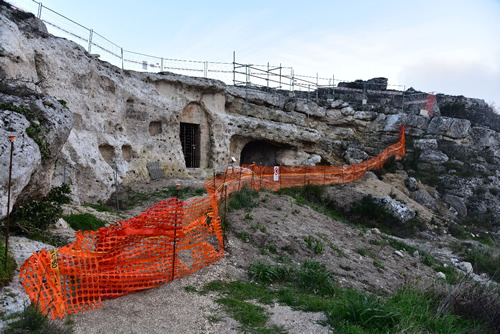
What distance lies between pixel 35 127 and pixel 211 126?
1462 centimetres

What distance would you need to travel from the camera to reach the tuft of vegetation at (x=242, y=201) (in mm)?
11336

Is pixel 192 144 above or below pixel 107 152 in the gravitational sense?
above

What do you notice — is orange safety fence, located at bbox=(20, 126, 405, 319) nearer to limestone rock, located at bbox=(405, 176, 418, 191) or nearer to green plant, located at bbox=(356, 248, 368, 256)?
green plant, located at bbox=(356, 248, 368, 256)

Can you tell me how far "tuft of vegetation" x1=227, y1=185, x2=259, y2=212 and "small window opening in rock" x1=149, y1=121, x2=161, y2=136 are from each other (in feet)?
24.6

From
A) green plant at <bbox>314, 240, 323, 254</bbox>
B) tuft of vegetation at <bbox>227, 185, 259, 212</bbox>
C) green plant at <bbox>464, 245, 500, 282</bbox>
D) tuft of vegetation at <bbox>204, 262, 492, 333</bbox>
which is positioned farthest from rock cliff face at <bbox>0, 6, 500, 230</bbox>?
green plant at <bbox>464, 245, 500, 282</bbox>

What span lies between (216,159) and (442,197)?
1268 centimetres

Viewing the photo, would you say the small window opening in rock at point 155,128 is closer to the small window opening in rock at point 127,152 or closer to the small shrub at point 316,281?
the small window opening in rock at point 127,152

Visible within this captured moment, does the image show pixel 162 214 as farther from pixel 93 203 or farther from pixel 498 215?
pixel 498 215

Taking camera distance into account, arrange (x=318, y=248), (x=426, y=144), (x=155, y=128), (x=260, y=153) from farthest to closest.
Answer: (x=426, y=144) → (x=260, y=153) → (x=155, y=128) → (x=318, y=248)

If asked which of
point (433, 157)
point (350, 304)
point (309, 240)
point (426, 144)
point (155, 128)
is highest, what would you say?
point (155, 128)

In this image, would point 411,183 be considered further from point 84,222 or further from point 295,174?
point 84,222

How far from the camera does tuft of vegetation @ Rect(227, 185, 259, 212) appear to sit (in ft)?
37.2

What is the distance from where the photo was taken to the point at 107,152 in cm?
1560

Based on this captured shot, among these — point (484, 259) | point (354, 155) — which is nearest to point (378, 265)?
point (484, 259)
